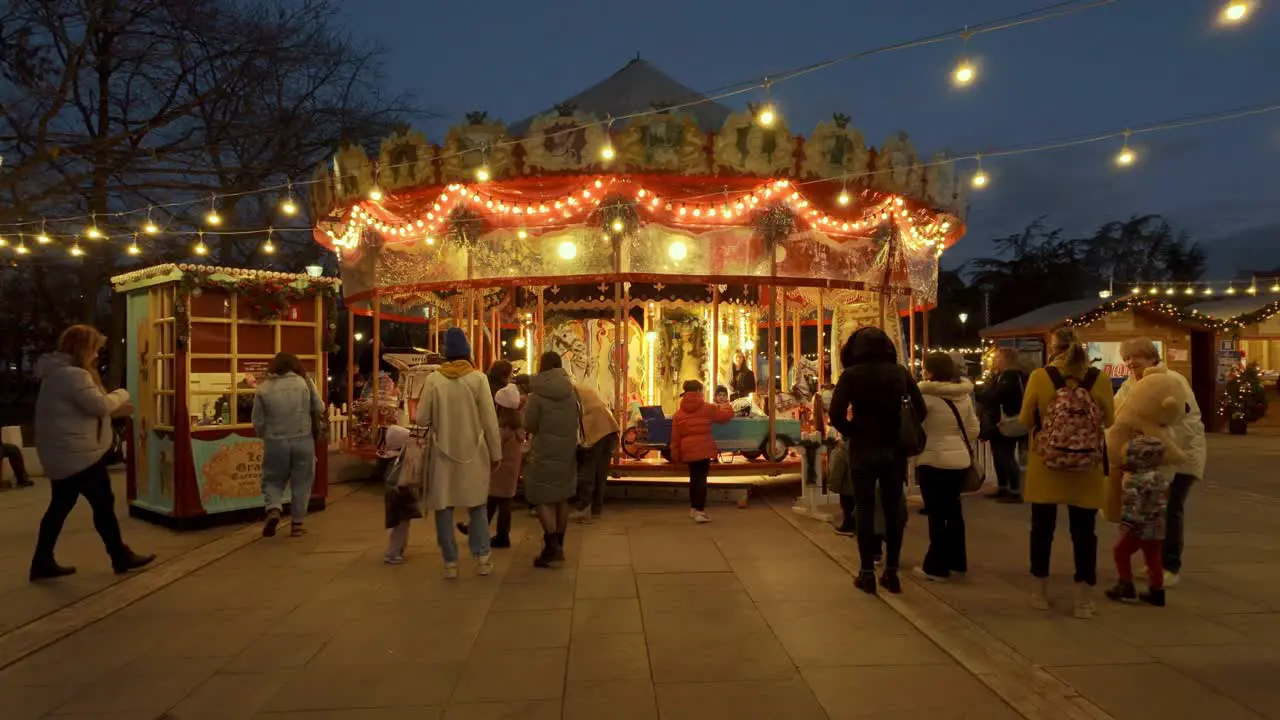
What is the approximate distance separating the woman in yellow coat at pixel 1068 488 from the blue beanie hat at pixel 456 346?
3.92 metres

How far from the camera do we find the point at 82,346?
6.32 m

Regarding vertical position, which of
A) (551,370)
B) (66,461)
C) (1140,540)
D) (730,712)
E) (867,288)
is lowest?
(730,712)

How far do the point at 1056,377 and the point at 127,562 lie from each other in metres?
6.84

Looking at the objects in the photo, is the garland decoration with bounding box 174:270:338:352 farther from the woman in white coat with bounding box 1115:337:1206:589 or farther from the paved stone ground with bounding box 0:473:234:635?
the woman in white coat with bounding box 1115:337:1206:589

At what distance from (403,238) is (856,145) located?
6.16 m

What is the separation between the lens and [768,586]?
5.89 m

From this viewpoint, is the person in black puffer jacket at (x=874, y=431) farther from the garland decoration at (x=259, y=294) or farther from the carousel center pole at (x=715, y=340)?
the garland decoration at (x=259, y=294)

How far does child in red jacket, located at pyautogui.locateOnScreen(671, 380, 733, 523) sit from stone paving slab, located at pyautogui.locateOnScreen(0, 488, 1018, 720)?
1.54 m

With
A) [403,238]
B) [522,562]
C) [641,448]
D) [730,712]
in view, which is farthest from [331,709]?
[403,238]

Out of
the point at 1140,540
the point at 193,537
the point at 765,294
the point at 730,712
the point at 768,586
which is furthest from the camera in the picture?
the point at 765,294

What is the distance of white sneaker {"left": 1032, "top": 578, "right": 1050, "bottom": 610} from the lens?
5.25m

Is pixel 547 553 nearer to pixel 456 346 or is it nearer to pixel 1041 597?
pixel 456 346

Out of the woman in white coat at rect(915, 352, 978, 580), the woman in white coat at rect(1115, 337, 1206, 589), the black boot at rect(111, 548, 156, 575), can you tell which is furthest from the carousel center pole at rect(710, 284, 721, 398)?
the black boot at rect(111, 548, 156, 575)

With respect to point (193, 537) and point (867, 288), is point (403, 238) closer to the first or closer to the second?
point (193, 537)
